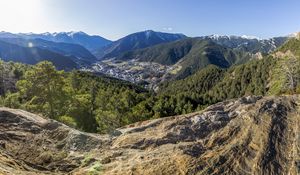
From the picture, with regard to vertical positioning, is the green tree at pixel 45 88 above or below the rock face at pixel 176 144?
below

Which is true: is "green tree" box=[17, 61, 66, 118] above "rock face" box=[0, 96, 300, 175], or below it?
below

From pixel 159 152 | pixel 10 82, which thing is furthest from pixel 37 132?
pixel 10 82

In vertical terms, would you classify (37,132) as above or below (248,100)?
below

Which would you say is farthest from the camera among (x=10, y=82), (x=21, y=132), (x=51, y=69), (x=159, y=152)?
(x=10, y=82)

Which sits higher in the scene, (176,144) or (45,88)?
(176,144)

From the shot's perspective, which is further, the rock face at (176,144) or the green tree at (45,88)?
the green tree at (45,88)

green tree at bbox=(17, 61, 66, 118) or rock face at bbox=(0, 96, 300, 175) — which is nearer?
rock face at bbox=(0, 96, 300, 175)

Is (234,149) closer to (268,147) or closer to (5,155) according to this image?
(268,147)

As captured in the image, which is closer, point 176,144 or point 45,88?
point 176,144
